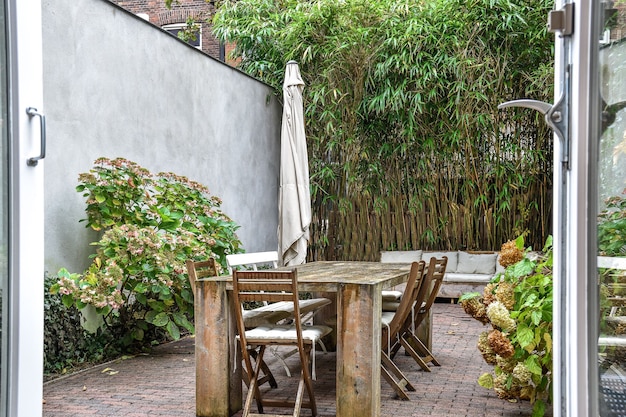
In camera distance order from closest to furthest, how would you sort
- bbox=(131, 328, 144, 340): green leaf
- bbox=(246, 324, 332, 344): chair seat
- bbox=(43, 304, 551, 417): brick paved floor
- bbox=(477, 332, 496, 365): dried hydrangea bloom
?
bbox=(246, 324, 332, 344): chair seat, bbox=(477, 332, 496, 365): dried hydrangea bloom, bbox=(43, 304, 551, 417): brick paved floor, bbox=(131, 328, 144, 340): green leaf

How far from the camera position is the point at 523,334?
3.61 metres

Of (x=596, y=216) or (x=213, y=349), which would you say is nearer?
(x=596, y=216)

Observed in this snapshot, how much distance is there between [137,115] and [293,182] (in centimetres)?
209

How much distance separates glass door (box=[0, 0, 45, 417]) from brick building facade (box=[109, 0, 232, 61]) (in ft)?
37.2

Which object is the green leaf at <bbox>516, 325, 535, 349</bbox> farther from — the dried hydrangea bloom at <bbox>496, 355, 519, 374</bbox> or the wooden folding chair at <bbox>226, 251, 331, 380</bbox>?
the wooden folding chair at <bbox>226, 251, 331, 380</bbox>

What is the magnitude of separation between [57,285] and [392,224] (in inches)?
226

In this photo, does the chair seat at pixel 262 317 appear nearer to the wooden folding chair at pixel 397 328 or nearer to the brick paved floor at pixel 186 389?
the brick paved floor at pixel 186 389

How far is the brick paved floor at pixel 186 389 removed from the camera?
414cm

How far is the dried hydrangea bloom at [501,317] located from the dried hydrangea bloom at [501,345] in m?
0.05

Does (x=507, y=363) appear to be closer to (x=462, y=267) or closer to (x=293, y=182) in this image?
(x=293, y=182)

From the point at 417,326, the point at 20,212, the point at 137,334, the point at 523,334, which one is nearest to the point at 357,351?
the point at 523,334

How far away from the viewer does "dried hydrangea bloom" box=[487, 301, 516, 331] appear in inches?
147

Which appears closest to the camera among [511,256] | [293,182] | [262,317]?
[511,256]

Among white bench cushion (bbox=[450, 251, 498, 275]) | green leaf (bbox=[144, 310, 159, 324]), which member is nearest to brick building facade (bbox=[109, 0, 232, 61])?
white bench cushion (bbox=[450, 251, 498, 275])
